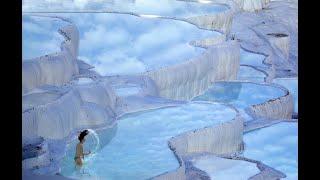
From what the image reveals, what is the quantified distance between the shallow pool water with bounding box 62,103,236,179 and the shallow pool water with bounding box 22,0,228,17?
6.22m

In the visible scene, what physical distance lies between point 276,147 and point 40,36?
4.44 meters

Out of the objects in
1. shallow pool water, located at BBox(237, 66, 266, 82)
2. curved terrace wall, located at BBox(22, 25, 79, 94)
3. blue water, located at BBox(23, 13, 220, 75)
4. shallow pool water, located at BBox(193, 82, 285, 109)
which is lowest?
shallow pool water, located at BBox(193, 82, 285, 109)

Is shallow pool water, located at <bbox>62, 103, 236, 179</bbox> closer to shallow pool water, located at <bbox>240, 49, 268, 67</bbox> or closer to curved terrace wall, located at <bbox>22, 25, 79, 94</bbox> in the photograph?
curved terrace wall, located at <bbox>22, 25, 79, 94</bbox>

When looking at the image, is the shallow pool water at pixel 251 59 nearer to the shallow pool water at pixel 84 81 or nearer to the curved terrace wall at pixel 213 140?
the curved terrace wall at pixel 213 140

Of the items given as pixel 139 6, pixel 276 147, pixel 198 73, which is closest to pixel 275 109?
pixel 198 73

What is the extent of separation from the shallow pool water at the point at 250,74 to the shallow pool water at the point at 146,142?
10.6 ft

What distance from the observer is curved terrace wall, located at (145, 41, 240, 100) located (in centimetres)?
917

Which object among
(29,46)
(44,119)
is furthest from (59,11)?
(44,119)

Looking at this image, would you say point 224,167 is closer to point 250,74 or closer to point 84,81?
point 84,81

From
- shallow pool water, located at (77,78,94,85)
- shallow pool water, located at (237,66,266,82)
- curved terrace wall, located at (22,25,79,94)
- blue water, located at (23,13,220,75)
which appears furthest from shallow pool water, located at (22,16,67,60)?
shallow pool water, located at (237,66,266,82)

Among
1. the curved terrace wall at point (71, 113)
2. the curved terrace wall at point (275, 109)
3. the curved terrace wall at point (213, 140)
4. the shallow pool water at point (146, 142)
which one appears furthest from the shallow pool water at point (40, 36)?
the curved terrace wall at point (275, 109)

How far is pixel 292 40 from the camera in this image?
15.8 m

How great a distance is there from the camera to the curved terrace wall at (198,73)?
9.17m

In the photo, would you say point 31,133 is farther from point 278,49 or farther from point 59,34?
point 278,49
